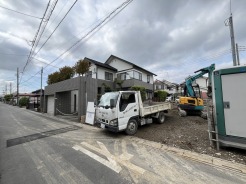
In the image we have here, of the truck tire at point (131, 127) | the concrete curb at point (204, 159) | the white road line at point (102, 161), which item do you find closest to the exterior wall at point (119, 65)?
the truck tire at point (131, 127)

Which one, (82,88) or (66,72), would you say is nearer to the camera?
(82,88)

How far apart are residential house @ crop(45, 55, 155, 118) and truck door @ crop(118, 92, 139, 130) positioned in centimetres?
620

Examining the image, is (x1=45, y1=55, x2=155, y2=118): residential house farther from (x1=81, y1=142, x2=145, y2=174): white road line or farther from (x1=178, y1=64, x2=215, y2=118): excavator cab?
(x1=81, y1=142, x2=145, y2=174): white road line

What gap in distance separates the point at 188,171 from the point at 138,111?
459 cm

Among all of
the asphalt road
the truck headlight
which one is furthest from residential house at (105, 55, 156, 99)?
the asphalt road

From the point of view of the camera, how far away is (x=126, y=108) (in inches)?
299

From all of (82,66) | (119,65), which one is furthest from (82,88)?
(119,65)

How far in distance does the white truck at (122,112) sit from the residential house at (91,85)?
5.40 m

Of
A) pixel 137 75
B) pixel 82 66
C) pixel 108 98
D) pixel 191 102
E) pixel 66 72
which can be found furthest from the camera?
pixel 137 75

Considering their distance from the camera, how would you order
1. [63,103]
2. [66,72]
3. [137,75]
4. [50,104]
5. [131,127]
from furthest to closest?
[137,75] < [66,72] < [50,104] < [63,103] < [131,127]

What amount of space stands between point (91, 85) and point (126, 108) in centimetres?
697

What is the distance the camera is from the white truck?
7199 millimetres

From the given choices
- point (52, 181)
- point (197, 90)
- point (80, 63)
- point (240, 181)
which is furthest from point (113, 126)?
point (80, 63)

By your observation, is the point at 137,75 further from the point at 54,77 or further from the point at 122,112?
the point at 122,112
